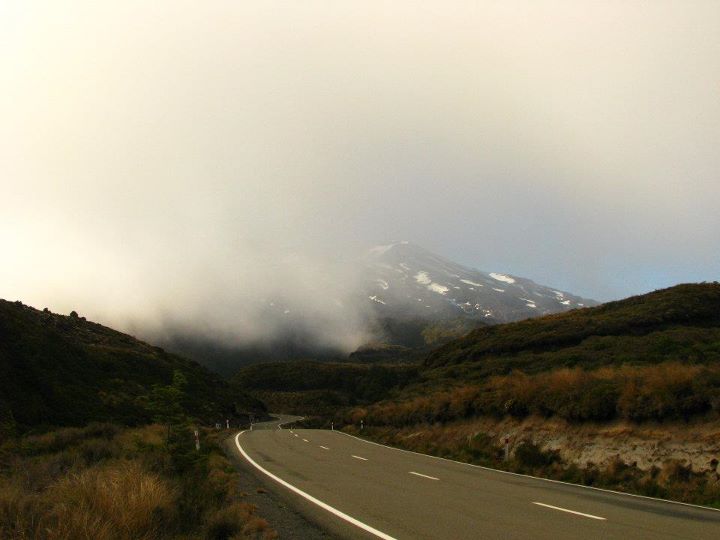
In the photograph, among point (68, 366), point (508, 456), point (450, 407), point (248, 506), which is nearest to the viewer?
point (248, 506)

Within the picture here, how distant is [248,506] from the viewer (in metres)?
9.87

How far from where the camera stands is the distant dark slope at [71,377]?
3353 centimetres

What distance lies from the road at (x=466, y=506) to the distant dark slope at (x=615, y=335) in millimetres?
15425

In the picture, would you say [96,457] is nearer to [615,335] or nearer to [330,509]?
[330,509]

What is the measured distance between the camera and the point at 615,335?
4056 cm

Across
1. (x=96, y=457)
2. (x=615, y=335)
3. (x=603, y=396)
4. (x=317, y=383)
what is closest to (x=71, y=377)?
Result: (x=96, y=457)

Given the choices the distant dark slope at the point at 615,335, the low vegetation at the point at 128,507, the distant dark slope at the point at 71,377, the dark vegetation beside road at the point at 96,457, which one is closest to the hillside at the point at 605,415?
the distant dark slope at the point at 615,335

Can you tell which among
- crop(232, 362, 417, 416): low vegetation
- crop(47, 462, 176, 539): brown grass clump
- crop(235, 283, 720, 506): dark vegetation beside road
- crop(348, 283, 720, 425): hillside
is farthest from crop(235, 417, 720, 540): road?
crop(232, 362, 417, 416): low vegetation

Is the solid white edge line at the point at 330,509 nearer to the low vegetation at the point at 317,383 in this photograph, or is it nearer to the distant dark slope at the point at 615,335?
the distant dark slope at the point at 615,335

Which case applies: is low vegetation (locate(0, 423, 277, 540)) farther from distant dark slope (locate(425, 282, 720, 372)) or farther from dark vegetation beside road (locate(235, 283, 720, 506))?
distant dark slope (locate(425, 282, 720, 372))

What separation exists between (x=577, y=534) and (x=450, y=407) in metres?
20.1

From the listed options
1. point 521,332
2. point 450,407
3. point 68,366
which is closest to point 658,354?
point 450,407

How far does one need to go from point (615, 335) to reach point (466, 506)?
34.5 metres

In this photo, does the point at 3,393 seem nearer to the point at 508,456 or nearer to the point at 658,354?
the point at 508,456
